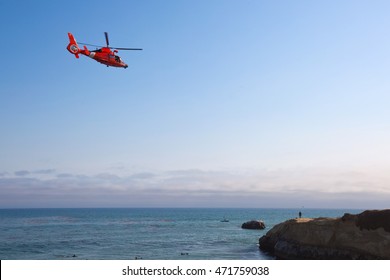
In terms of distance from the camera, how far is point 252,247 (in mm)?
60688

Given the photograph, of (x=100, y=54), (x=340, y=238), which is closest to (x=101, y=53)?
(x=100, y=54)

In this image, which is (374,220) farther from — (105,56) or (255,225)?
(255,225)

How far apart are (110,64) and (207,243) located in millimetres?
38794

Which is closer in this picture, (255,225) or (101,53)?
(101,53)

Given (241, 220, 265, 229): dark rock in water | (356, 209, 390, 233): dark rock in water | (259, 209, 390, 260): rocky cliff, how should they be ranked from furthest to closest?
(241, 220, 265, 229): dark rock in water → (356, 209, 390, 233): dark rock in water → (259, 209, 390, 260): rocky cliff

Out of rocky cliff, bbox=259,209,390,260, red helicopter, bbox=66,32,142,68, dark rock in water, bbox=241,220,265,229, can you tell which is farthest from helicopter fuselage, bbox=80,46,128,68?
dark rock in water, bbox=241,220,265,229

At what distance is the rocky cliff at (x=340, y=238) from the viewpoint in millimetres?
39531

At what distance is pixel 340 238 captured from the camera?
139ft

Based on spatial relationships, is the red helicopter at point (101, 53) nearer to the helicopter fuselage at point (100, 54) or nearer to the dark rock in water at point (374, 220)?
the helicopter fuselage at point (100, 54)

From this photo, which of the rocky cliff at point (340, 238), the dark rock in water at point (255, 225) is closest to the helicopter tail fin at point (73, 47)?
the rocky cliff at point (340, 238)

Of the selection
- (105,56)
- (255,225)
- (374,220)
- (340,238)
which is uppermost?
(105,56)

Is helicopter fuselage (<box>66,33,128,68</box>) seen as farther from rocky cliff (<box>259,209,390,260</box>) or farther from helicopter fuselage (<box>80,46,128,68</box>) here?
rocky cliff (<box>259,209,390,260</box>)

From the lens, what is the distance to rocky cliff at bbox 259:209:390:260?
3953cm
